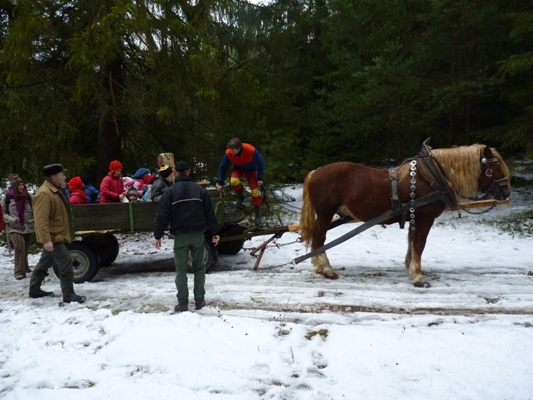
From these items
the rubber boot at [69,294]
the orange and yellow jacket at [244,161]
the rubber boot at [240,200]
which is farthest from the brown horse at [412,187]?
the rubber boot at [69,294]

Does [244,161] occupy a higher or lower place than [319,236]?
higher

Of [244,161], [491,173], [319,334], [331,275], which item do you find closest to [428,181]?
[491,173]

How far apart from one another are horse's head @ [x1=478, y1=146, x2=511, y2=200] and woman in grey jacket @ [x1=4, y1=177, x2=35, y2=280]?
7199mm

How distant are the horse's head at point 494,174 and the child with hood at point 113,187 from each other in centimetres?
553

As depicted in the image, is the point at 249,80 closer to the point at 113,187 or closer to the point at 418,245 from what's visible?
the point at 113,187

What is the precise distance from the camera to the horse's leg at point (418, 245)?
5.54 m

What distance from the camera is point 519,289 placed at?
17.1 feet

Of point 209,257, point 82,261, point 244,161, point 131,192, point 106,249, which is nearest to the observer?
point 82,261

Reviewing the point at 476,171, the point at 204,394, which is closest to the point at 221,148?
the point at 476,171

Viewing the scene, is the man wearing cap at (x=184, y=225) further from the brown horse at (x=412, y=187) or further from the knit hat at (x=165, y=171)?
the brown horse at (x=412, y=187)

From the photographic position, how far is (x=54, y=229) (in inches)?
203

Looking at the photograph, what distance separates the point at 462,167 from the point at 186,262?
3.93 meters

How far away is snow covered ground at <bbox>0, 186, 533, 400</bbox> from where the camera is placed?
3.27 m

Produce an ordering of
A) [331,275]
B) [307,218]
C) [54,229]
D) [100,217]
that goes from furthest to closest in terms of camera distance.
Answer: [307,218] → [100,217] → [331,275] → [54,229]
